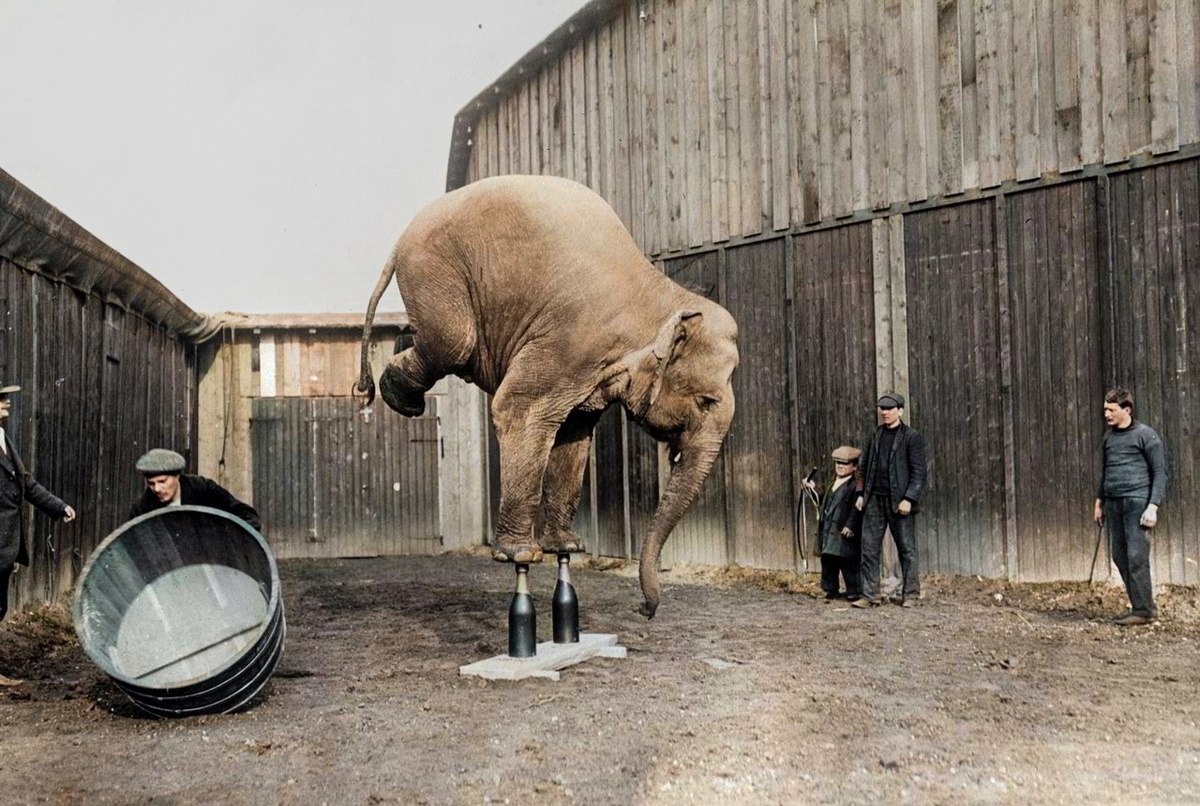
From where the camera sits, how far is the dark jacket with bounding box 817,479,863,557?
1034cm

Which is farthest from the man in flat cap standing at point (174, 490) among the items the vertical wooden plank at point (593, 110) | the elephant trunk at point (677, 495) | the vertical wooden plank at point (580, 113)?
the vertical wooden plank at point (580, 113)

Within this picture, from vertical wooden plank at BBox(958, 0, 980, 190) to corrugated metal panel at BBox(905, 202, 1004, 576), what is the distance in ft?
1.07

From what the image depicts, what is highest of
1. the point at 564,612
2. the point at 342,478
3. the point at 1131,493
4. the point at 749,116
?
the point at 749,116

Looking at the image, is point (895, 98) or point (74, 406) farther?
point (895, 98)

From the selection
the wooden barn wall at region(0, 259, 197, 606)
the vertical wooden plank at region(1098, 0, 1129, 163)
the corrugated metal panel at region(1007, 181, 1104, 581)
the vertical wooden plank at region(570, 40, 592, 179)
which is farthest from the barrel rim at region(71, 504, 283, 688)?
the vertical wooden plank at region(570, 40, 592, 179)

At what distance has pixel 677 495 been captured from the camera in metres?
6.77

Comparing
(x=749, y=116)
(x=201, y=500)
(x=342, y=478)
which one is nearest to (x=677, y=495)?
(x=201, y=500)

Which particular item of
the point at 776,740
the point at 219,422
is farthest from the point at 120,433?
the point at 776,740

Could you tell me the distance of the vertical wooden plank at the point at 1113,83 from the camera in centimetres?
938

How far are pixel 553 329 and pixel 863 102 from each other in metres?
6.28

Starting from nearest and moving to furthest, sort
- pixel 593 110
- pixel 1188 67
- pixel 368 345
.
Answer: pixel 368 345, pixel 1188 67, pixel 593 110

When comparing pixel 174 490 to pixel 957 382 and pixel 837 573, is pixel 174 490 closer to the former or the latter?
pixel 837 573

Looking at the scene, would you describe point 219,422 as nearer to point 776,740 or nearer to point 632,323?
point 632,323

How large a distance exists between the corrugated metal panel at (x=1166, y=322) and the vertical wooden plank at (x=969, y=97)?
132 centimetres
